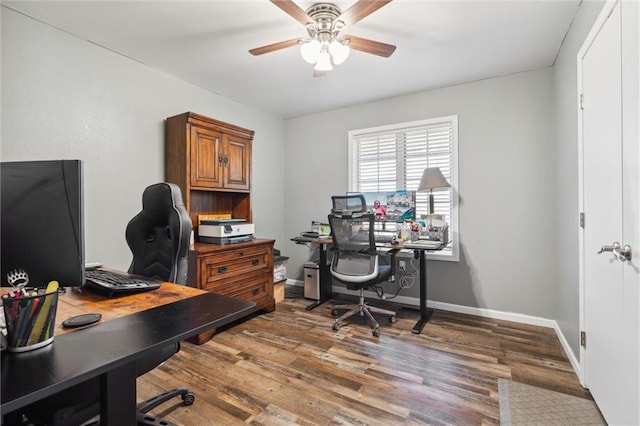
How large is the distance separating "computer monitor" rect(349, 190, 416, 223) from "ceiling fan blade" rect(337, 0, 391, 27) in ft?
6.91

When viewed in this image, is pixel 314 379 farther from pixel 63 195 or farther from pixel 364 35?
pixel 364 35

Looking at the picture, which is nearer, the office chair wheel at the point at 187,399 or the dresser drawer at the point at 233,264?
the office chair wheel at the point at 187,399

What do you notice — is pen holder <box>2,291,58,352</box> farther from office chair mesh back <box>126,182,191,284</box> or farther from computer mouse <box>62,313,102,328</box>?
office chair mesh back <box>126,182,191,284</box>

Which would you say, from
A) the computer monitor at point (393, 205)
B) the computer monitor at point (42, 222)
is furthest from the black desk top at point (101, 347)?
the computer monitor at point (393, 205)

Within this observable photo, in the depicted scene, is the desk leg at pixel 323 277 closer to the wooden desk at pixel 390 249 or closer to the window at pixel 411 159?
the wooden desk at pixel 390 249

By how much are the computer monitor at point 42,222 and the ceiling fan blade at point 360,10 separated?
158 centimetres

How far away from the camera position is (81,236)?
0.85m

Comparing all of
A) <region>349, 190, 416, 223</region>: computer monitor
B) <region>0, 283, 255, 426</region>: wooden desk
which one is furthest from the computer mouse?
<region>349, 190, 416, 223</region>: computer monitor

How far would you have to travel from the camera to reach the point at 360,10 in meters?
1.75

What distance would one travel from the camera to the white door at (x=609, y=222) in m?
1.32

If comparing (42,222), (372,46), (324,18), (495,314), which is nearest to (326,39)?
(324,18)

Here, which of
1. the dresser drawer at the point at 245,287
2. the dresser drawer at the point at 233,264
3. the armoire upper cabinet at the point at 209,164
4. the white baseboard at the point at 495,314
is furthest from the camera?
the armoire upper cabinet at the point at 209,164

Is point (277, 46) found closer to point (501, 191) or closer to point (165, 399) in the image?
point (165, 399)

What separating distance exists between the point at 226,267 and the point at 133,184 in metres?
1.14
